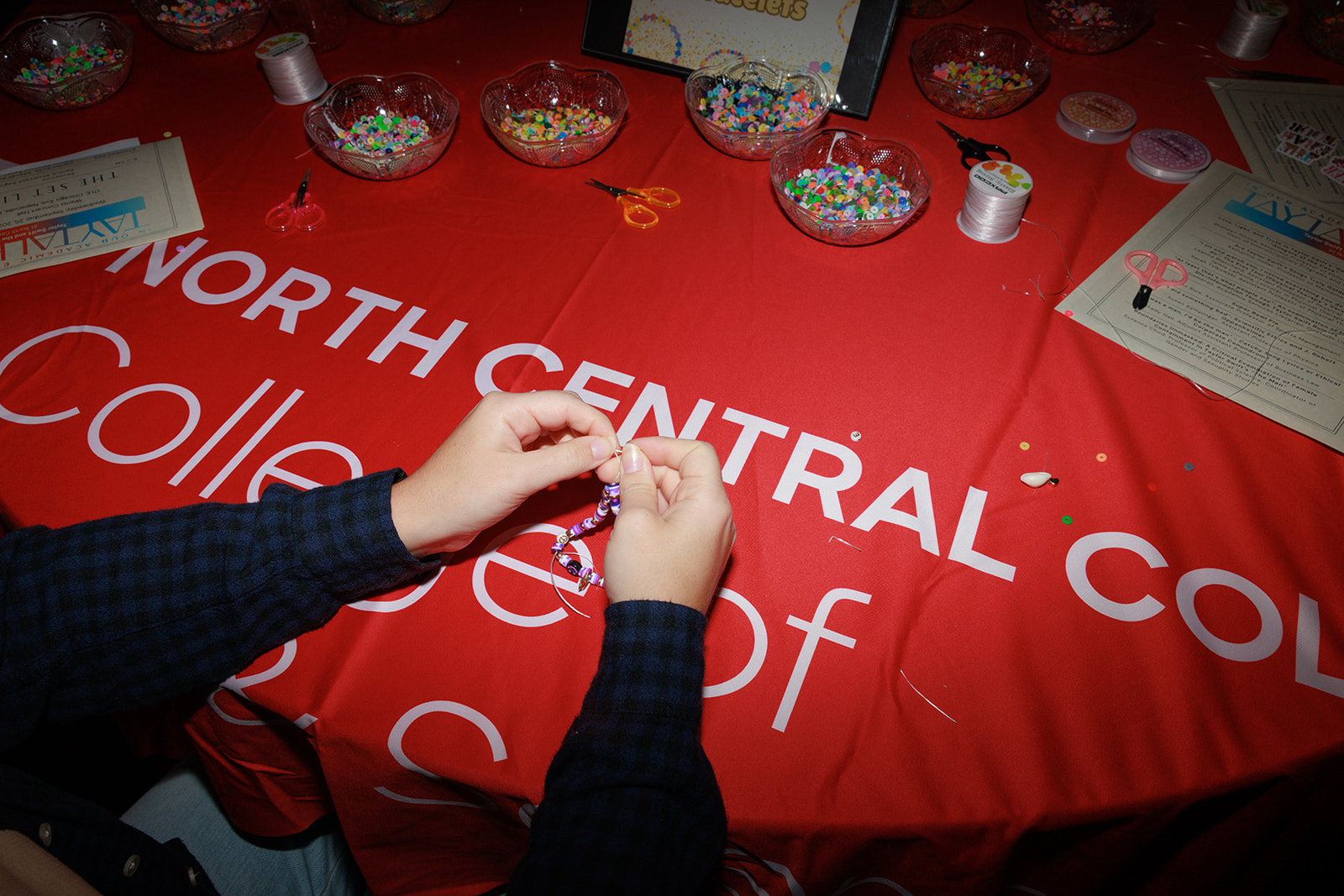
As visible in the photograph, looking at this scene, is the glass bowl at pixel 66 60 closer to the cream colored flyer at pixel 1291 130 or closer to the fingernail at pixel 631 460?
the fingernail at pixel 631 460

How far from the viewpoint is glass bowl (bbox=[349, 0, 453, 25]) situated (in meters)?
1.63

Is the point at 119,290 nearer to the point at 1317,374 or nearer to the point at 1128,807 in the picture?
the point at 1128,807

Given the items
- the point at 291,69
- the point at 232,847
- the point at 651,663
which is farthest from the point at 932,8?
the point at 232,847

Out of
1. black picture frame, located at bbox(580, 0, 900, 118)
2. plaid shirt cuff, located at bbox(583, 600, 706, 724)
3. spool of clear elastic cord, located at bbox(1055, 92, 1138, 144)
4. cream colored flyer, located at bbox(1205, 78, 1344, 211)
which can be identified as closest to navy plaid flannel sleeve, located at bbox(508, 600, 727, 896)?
plaid shirt cuff, located at bbox(583, 600, 706, 724)

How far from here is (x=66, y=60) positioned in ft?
5.06

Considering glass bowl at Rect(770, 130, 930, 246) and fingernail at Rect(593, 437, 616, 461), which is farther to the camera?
glass bowl at Rect(770, 130, 930, 246)

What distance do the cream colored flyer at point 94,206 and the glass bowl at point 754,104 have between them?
98 centimetres

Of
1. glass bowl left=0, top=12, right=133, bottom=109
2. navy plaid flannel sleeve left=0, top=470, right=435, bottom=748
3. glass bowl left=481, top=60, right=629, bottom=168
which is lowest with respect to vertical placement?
navy plaid flannel sleeve left=0, top=470, right=435, bottom=748

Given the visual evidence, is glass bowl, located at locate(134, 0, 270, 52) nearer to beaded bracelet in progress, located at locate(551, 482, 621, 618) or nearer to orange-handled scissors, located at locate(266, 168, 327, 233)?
orange-handled scissors, located at locate(266, 168, 327, 233)

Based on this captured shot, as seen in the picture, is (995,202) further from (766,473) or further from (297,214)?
(297,214)

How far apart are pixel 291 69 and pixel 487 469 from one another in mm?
1122

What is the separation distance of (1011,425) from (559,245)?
815 mm

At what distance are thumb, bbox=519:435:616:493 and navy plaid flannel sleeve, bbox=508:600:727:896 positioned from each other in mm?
181

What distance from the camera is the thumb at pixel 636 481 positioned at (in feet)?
2.84
